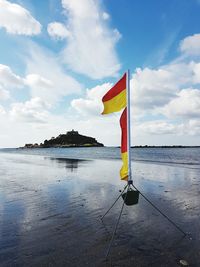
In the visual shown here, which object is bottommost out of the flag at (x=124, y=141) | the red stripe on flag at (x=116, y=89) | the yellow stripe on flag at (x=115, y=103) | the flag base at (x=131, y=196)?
the flag base at (x=131, y=196)

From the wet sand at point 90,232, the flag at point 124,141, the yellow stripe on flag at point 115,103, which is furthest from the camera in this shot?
the yellow stripe on flag at point 115,103

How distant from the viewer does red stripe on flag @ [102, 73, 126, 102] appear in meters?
6.92

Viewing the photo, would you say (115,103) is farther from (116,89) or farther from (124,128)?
(124,128)

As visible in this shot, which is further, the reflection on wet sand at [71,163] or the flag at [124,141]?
the reflection on wet sand at [71,163]

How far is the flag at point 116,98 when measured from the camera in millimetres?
6887

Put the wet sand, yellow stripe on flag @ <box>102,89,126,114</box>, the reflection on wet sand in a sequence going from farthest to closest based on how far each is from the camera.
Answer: the reflection on wet sand < yellow stripe on flag @ <box>102,89,126,114</box> < the wet sand

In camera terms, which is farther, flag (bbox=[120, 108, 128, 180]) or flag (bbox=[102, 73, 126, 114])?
flag (bbox=[102, 73, 126, 114])

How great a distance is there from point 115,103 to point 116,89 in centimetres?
43

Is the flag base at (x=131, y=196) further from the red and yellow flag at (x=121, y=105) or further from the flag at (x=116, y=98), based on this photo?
the flag at (x=116, y=98)

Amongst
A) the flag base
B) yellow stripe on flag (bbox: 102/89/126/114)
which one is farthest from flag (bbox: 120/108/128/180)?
the flag base

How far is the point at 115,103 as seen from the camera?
6.98 metres

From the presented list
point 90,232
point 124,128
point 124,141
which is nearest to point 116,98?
point 124,128

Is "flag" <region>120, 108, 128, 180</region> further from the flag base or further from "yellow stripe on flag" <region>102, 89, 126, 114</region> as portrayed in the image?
the flag base

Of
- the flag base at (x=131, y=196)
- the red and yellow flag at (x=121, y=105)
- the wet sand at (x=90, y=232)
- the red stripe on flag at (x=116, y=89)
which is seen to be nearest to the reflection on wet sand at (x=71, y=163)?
the wet sand at (x=90, y=232)
